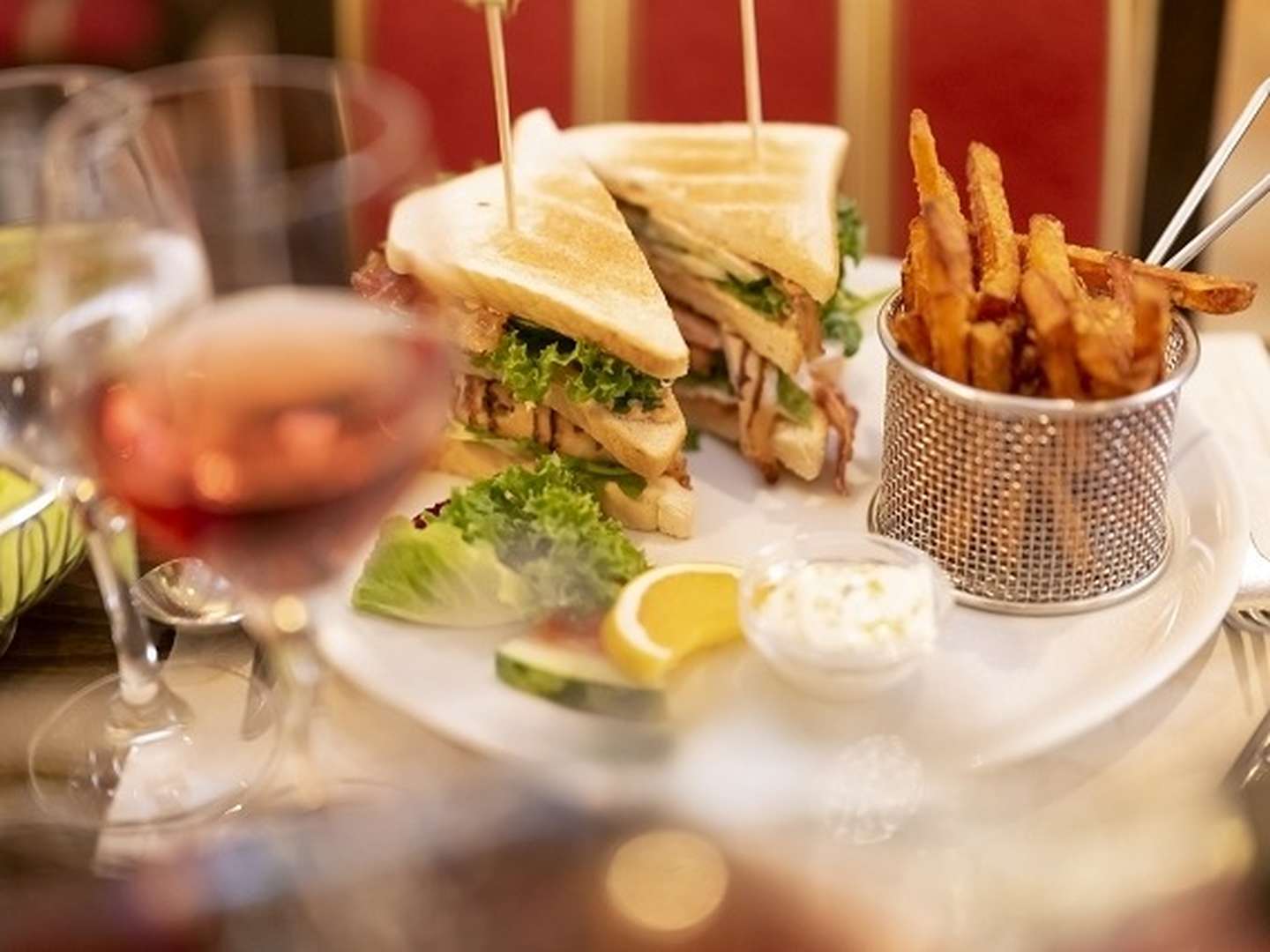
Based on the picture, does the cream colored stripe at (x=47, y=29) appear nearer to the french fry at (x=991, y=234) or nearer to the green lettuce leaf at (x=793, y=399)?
the green lettuce leaf at (x=793, y=399)

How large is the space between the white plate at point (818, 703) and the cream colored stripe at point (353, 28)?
1238 mm

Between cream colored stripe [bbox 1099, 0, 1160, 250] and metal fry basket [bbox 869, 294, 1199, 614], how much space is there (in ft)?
3.21

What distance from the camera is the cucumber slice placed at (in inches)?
55.2

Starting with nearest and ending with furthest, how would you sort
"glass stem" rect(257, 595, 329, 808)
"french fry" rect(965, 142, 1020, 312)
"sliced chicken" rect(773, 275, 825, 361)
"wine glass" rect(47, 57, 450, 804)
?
"wine glass" rect(47, 57, 450, 804), "glass stem" rect(257, 595, 329, 808), "french fry" rect(965, 142, 1020, 312), "sliced chicken" rect(773, 275, 825, 361)

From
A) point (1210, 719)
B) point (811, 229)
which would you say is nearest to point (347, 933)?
point (1210, 719)

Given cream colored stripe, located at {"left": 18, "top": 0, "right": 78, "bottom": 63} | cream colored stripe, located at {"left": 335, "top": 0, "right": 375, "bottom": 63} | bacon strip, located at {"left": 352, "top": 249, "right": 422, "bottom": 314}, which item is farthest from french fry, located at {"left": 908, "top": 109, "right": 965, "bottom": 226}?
cream colored stripe, located at {"left": 18, "top": 0, "right": 78, "bottom": 63}

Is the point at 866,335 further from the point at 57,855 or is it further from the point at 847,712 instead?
the point at 57,855

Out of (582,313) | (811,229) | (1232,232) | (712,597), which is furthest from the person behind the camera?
→ (1232,232)

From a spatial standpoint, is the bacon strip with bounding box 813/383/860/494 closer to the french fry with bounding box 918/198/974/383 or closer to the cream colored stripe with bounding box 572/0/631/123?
the french fry with bounding box 918/198/974/383

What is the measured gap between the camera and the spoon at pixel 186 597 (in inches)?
60.5

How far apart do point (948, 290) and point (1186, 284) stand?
280mm

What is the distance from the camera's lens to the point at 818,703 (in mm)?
1446

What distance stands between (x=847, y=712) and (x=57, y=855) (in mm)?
638

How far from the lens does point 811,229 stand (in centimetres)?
201
